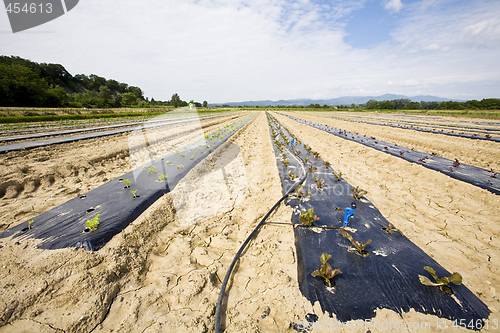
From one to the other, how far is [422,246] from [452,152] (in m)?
7.66

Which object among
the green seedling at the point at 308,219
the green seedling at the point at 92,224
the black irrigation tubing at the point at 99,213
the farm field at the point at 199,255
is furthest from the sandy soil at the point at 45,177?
the green seedling at the point at 308,219

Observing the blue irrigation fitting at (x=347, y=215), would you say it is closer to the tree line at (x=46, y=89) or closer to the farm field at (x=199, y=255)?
the farm field at (x=199, y=255)

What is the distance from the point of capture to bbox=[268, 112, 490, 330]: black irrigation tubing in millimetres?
1791

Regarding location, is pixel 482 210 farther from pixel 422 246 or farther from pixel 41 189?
pixel 41 189

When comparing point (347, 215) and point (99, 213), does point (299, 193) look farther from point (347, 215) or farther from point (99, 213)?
point (99, 213)

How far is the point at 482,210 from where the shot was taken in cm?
347

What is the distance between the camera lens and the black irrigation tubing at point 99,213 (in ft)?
8.32

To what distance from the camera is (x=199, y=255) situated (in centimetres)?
260

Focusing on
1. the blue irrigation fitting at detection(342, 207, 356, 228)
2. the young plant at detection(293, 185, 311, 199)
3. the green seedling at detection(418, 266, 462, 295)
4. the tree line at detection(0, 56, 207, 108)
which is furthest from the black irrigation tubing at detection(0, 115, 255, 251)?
the tree line at detection(0, 56, 207, 108)

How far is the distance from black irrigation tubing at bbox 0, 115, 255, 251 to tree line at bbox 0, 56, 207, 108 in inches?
1655

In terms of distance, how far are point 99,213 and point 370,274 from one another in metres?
4.21

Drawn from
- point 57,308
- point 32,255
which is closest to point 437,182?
point 57,308

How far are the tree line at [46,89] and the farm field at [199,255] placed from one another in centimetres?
4034

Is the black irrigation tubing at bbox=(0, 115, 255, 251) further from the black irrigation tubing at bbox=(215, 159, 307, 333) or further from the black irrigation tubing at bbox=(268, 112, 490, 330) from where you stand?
the black irrigation tubing at bbox=(268, 112, 490, 330)
